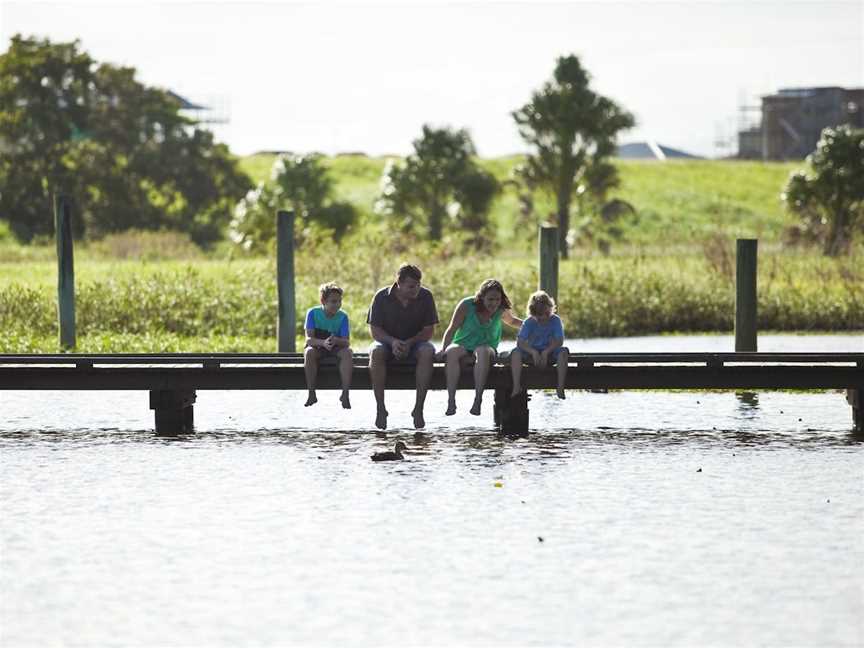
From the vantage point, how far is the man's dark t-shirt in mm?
12789

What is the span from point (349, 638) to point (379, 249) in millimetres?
21169

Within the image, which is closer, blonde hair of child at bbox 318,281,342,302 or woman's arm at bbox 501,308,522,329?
blonde hair of child at bbox 318,281,342,302

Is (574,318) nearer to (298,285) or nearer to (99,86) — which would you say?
(298,285)

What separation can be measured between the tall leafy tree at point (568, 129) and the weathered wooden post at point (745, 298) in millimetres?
40895

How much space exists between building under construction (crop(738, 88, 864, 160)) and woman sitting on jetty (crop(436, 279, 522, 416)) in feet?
337

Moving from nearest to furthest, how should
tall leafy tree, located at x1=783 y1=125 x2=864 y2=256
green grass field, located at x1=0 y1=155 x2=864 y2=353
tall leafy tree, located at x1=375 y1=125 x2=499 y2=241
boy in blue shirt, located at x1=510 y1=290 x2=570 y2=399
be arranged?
boy in blue shirt, located at x1=510 y1=290 x2=570 y2=399
green grass field, located at x1=0 y1=155 x2=864 y2=353
tall leafy tree, located at x1=783 y1=125 x2=864 y2=256
tall leafy tree, located at x1=375 y1=125 x2=499 y2=241

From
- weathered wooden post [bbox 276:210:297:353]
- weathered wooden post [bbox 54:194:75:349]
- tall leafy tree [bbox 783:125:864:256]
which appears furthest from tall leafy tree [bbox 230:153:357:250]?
weathered wooden post [bbox 276:210:297:353]

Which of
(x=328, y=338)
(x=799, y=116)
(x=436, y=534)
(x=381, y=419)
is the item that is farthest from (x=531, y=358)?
(x=799, y=116)

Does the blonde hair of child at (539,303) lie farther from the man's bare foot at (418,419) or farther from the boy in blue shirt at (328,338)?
the boy in blue shirt at (328,338)

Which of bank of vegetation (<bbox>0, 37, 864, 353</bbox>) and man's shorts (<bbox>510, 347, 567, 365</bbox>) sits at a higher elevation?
bank of vegetation (<bbox>0, 37, 864, 353</bbox>)

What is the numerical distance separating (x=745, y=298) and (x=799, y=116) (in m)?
100

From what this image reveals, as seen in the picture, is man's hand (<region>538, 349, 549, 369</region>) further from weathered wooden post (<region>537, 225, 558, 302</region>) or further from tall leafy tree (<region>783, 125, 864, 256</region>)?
tall leafy tree (<region>783, 125, 864, 256</region>)

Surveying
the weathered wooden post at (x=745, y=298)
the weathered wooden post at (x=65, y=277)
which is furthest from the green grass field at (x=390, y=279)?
the weathered wooden post at (x=745, y=298)

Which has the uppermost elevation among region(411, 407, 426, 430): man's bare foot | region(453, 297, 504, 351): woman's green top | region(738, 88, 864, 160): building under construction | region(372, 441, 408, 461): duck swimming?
region(738, 88, 864, 160): building under construction
